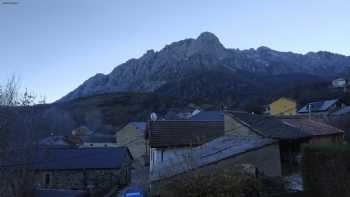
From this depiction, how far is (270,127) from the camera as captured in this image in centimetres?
1953

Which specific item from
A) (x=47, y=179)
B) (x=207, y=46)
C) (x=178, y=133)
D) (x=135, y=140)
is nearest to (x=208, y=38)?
(x=207, y=46)

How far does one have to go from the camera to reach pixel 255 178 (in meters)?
12.1

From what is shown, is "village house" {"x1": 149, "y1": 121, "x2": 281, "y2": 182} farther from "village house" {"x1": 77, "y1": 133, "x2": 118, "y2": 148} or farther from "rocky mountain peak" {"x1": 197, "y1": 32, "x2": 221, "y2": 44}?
"rocky mountain peak" {"x1": 197, "y1": 32, "x2": 221, "y2": 44}

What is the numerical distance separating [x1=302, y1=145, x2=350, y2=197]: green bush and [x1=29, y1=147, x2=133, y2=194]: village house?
77.2 feet

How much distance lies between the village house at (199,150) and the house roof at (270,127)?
2.02 feet

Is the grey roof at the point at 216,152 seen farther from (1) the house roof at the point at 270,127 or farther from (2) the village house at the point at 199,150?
(1) the house roof at the point at 270,127

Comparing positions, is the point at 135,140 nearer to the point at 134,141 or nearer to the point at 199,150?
the point at 134,141

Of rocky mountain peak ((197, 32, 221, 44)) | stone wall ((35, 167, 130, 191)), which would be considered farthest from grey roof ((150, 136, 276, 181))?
rocky mountain peak ((197, 32, 221, 44))

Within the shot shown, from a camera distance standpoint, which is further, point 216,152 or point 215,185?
point 216,152

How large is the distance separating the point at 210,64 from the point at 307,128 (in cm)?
13471

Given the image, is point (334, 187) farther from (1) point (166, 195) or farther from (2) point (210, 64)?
(2) point (210, 64)

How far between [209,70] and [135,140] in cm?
9192

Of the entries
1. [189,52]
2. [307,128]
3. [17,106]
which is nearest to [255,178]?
[307,128]

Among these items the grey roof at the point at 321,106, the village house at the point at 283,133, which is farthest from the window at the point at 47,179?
the grey roof at the point at 321,106
